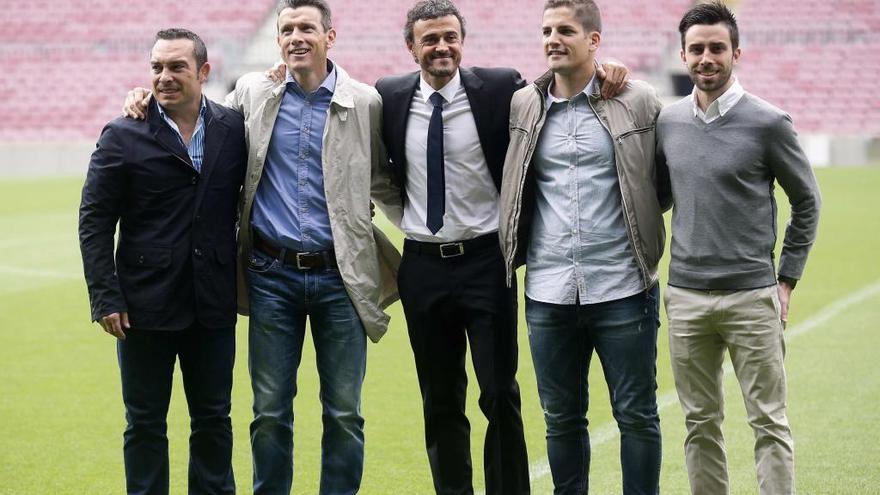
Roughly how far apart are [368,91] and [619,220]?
45.7 inches

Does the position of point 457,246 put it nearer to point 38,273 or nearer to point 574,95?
point 574,95

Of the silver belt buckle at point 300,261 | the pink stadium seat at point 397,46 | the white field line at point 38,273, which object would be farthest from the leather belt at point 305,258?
the pink stadium seat at point 397,46

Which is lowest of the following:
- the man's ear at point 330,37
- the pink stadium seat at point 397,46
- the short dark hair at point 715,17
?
the pink stadium seat at point 397,46

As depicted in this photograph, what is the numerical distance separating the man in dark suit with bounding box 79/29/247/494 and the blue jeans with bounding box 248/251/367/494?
120 mm

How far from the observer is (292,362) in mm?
5004

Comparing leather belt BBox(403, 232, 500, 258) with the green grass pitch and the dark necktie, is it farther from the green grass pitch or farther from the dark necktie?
the green grass pitch

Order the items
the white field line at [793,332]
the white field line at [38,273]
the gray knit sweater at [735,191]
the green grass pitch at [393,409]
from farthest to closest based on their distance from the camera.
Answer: the white field line at [38,273], the white field line at [793,332], the green grass pitch at [393,409], the gray knit sweater at [735,191]

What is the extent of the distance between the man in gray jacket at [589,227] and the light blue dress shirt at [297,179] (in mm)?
738

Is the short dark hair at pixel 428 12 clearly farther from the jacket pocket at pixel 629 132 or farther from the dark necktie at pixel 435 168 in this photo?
the jacket pocket at pixel 629 132

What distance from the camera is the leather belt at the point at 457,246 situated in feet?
16.3

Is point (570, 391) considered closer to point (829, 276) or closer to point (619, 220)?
point (619, 220)

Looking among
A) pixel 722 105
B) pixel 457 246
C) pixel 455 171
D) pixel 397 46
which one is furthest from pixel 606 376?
pixel 397 46

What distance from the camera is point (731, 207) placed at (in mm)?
4551

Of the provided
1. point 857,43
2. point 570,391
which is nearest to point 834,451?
point 570,391
